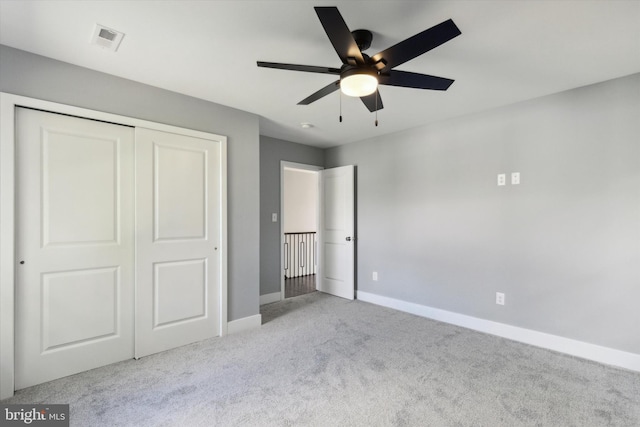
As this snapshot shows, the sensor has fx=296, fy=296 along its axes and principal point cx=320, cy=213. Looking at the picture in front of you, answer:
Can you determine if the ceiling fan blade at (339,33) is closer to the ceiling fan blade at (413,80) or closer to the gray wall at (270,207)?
the ceiling fan blade at (413,80)

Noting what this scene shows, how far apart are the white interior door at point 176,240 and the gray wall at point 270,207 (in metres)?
1.27

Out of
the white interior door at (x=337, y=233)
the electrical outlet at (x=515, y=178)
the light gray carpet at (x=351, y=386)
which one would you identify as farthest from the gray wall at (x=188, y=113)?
the electrical outlet at (x=515, y=178)

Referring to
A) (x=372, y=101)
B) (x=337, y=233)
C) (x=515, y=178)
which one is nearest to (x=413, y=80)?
(x=372, y=101)

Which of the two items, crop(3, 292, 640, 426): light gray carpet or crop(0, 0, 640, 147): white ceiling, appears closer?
crop(0, 0, 640, 147): white ceiling

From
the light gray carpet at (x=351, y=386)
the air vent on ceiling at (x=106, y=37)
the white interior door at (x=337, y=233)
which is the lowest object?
the light gray carpet at (x=351, y=386)

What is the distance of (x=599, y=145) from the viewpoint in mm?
2695

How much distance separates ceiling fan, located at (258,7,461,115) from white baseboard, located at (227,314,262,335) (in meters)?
2.56

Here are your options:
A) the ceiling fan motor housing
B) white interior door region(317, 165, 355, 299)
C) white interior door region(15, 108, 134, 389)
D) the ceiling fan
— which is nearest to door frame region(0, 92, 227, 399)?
white interior door region(15, 108, 134, 389)

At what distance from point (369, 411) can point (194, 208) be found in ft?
7.81

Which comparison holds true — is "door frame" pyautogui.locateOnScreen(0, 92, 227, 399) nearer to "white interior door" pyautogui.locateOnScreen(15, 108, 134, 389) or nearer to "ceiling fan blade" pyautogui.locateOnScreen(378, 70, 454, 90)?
"white interior door" pyautogui.locateOnScreen(15, 108, 134, 389)

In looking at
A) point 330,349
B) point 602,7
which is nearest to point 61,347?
point 330,349

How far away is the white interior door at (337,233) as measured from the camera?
15.3 ft

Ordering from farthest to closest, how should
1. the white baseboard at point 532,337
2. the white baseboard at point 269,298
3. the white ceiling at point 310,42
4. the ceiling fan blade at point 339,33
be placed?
the white baseboard at point 269,298
the white baseboard at point 532,337
the white ceiling at point 310,42
the ceiling fan blade at point 339,33

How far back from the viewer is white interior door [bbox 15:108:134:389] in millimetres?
2223
